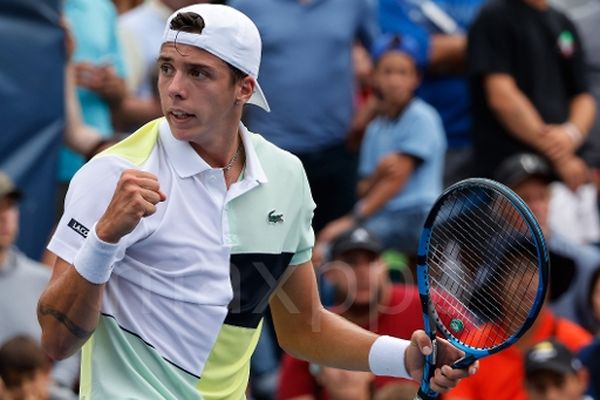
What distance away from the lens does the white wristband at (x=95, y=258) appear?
168 inches

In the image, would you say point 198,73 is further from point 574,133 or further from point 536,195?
point 574,133

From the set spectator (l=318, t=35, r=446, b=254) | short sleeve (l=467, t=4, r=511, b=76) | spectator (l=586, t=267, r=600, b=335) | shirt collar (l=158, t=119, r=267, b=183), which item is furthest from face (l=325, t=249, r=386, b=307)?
shirt collar (l=158, t=119, r=267, b=183)

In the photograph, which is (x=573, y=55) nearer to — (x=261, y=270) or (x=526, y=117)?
(x=526, y=117)

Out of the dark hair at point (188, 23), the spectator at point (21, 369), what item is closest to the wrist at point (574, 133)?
the spectator at point (21, 369)

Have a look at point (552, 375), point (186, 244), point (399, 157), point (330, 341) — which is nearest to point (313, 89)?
point (399, 157)

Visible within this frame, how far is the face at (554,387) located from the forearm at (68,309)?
10.8ft

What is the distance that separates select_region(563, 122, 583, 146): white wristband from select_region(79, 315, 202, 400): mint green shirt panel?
16.9 ft

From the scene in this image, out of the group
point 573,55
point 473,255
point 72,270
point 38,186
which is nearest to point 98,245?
point 72,270

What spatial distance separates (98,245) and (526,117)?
521 centimetres

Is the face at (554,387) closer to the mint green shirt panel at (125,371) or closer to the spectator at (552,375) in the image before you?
the spectator at (552,375)

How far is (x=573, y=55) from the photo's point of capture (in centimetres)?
947

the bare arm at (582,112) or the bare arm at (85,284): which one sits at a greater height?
the bare arm at (85,284)

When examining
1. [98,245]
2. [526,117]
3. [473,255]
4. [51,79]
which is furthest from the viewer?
[526,117]

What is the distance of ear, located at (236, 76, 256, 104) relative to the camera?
475 centimetres
